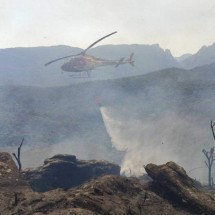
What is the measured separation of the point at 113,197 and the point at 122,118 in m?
68.6

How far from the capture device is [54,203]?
473 inches

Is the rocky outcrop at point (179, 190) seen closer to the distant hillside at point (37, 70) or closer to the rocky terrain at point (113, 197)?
the rocky terrain at point (113, 197)

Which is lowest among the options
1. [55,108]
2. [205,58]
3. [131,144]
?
[131,144]

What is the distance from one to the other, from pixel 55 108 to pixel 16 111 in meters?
9.08

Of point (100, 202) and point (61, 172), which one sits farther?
point (61, 172)

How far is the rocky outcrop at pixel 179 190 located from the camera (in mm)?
14055

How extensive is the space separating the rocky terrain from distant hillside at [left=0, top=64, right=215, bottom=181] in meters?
41.7

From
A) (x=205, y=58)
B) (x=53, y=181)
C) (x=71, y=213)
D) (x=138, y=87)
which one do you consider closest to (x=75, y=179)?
(x=53, y=181)

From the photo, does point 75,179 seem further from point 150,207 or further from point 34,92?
point 34,92

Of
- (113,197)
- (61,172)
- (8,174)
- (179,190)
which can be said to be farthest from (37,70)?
(113,197)

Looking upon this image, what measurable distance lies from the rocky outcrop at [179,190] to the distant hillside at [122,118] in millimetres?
41255

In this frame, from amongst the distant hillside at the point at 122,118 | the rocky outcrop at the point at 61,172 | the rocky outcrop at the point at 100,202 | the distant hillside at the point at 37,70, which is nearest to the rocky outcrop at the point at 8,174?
the rocky outcrop at the point at 100,202

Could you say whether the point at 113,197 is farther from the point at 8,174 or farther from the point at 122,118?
the point at 122,118

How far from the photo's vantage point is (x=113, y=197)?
13250 mm
